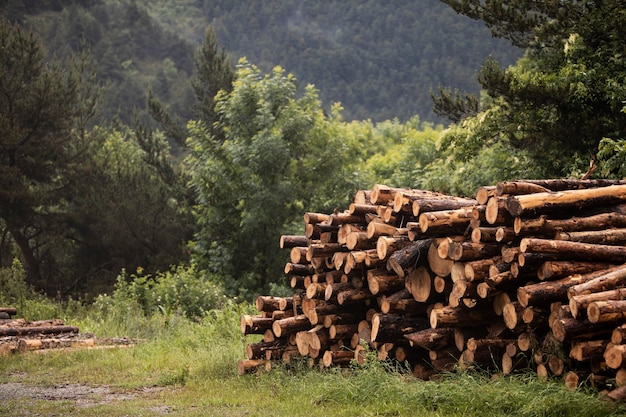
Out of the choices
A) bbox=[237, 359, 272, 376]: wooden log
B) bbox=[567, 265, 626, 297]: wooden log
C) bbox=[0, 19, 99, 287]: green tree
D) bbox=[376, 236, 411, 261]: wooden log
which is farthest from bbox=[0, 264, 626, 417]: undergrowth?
bbox=[0, 19, 99, 287]: green tree

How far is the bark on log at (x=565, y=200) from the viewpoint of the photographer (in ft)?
26.5

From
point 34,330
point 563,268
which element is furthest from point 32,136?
point 563,268

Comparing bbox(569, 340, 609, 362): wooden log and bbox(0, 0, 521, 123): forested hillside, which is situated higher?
bbox(0, 0, 521, 123): forested hillside

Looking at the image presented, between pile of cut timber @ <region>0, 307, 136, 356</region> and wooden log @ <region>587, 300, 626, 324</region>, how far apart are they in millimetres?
9551

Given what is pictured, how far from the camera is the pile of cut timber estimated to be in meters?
13.8

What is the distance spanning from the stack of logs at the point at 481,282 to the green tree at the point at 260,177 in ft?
48.3

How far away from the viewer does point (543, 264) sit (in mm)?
7930

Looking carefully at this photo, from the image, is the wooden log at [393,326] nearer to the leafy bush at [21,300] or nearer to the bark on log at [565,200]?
the bark on log at [565,200]

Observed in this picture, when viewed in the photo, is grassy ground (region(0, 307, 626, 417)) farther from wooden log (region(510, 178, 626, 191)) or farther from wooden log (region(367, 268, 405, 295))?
wooden log (region(510, 178, 626, 191))

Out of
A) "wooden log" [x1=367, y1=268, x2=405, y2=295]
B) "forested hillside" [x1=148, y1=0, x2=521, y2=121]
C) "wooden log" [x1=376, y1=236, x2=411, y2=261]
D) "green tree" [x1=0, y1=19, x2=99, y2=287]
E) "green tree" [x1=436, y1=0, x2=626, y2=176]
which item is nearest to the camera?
"wooden log" [x1=376, y1=236, x2=411, y2=261]

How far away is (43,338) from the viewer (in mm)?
14594

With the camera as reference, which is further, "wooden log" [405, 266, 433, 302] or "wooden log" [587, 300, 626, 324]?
"wooden log" [405, 266, 433, 302]

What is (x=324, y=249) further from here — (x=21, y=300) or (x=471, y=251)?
(x=21, y=300)

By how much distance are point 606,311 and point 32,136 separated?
80.8 ft
